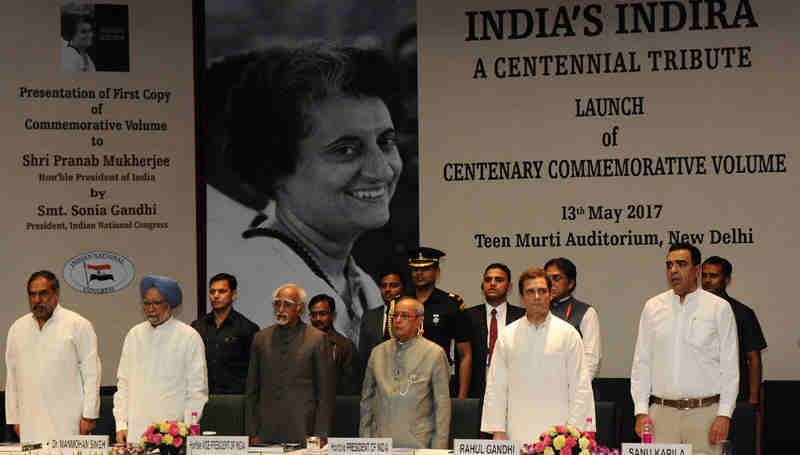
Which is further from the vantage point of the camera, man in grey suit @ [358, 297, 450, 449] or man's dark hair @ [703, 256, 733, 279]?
man's dark hair @ [703, 256, 733, 279]

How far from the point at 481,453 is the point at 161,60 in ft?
16.1

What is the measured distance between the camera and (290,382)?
6.05m

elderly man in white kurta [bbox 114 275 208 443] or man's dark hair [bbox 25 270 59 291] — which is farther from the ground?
man's dark hair [bbox 25 270 59 291]

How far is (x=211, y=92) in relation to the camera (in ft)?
28.6

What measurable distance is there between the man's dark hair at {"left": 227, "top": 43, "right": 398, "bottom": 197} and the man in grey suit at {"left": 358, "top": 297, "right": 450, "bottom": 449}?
3021 millimetres

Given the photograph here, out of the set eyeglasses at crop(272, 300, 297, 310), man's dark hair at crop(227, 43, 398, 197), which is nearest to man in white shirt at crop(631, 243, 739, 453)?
eyeglasses at crop(272, 300, 297, 310)

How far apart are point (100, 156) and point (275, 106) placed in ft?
4.54

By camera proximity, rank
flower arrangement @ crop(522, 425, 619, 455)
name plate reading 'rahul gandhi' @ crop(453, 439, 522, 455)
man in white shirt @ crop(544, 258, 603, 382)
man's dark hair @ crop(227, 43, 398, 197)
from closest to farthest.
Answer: flower arrangement @ crop(522, 425, 619, 455) → name plate reading 'rahul gandhi' @ crop(453, 439, 522, 455) → man in white shirt @ crop(544, 258, 603, 382) → man's dark hair @ crop(227, 43, 398, 197)

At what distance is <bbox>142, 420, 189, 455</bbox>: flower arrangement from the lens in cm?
496

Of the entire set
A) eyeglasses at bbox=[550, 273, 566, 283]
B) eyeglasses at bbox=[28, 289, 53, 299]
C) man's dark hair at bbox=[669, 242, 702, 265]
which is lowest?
eyeglasses at bbox=[28, 289, 53, 299]

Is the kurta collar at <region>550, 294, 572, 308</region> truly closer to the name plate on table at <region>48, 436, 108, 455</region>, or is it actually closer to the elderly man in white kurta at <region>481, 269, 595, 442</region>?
the elderly man in white kurta at <region>481, 269, 595, 442</region>

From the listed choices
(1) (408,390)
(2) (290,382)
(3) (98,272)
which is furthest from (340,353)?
(3) (98,272)

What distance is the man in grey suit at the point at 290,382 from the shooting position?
6020 mm

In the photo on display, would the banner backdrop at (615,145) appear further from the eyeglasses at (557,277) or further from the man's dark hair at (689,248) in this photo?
the man's dark hair at (689,248)
